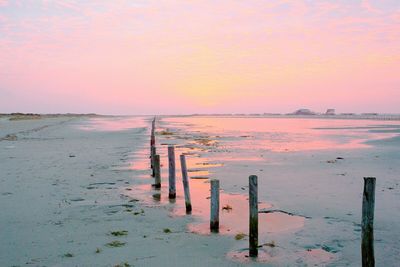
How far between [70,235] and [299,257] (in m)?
4.36

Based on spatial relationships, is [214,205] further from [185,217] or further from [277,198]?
[277,198]

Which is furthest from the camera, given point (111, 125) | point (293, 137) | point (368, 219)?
point (111, 125)

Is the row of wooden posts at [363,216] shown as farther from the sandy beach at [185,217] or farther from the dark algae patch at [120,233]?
the dark algae patch at [120,233]

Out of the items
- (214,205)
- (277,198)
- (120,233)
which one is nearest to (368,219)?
(214,205)

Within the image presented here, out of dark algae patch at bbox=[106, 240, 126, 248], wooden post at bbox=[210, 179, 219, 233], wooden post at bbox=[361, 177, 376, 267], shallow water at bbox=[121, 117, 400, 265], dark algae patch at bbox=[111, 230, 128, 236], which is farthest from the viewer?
wooden post at bbox=[210, 179, 219, 233]

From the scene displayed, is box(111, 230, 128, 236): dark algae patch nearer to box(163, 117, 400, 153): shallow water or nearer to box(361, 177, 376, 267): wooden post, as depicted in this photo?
box(361, 177, 376, 267): wooden post

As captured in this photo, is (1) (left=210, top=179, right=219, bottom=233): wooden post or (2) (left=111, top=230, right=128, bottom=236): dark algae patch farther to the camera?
(1) (left=210, top=179, right=219, bottom=233): wooden post

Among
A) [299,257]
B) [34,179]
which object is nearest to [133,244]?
[299,257]

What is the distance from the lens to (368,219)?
6066mm

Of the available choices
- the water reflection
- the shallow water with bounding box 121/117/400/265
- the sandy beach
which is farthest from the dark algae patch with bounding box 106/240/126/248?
the water reflection

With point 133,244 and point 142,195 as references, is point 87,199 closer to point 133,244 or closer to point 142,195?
point 142,195

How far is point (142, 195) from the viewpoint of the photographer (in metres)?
12.3

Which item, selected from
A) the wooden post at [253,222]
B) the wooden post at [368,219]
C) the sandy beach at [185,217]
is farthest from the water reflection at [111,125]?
the wooden post at [368,219]

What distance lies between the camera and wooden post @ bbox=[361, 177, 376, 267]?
602cm
